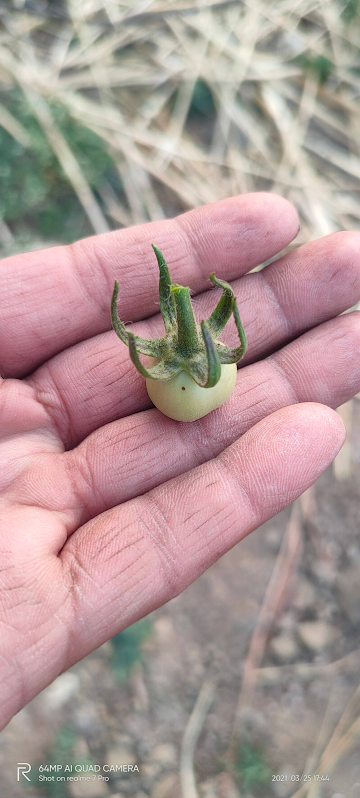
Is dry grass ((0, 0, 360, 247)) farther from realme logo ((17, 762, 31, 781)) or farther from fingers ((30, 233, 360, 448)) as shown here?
realme logo ((17, 762, 31, 781))

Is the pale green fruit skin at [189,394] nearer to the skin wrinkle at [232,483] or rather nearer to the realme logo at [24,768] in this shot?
the skin wrinkle at [232,483]

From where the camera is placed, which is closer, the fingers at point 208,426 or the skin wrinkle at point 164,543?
the skin wrinkle at point 164,543

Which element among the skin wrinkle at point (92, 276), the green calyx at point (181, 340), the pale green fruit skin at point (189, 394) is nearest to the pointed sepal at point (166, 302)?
the green calyx at point (181, 340)

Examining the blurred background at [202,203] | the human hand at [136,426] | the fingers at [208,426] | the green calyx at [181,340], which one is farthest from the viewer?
the blurred background at [202,203]

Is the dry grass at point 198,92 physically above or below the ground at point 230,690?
above

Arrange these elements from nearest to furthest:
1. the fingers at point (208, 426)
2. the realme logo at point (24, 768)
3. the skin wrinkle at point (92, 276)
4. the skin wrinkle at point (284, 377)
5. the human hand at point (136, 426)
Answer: the human hand at point (136, 426), the fingers at point (208, 426), the skin wrinkle at point (284, 377), the skin wrinkle at point (92, 276), the realme logo at point (24, 768)

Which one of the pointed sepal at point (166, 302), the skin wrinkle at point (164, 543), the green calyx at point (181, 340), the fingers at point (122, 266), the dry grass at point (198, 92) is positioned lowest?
the skin wrinkle at point (164, 543)

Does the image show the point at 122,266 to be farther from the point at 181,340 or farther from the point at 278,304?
the point at 278,304
